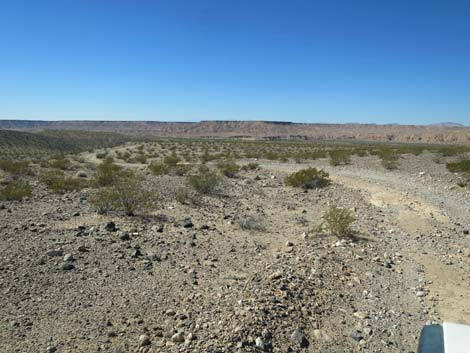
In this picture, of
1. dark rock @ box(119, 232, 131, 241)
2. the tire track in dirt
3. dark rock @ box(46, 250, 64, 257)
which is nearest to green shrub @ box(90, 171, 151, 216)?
dark rock @ box(119, 232, 131, 241)

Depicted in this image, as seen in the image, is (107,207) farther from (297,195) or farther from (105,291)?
(297,195)

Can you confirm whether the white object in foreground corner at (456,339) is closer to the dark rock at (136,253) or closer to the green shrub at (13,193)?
the dark rock at (136,253)

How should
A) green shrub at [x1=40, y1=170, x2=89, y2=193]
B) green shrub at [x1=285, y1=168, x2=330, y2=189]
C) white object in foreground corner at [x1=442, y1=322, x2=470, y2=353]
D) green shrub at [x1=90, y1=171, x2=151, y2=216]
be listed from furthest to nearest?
green shrub at [x1=285, y1=168, x2=330, y2=189]
green shrub at [x1=40, y1=170, x2=89, y2=193]
green shrub at [x1=90, y1=171, x2=151, y2=216]
white object in foreground corner at [x1=442, y1=322, x2=470, y2=353]

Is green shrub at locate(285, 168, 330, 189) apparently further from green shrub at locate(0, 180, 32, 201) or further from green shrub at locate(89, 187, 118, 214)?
green shrub at locate(0, 180, 32, 201)

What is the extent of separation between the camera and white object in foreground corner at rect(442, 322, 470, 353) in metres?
2.57

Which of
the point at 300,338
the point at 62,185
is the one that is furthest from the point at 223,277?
the point at 62,185

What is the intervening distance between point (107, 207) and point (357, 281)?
7631mm

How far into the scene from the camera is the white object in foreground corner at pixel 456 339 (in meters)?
2.57

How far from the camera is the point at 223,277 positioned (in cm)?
690

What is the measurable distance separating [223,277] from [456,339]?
4653 mm

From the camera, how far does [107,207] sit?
11227mm

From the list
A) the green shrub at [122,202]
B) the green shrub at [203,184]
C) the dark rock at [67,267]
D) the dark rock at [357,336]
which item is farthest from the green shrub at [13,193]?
the dark rock at [357,336]

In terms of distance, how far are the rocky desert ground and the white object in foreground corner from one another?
227 centimetres

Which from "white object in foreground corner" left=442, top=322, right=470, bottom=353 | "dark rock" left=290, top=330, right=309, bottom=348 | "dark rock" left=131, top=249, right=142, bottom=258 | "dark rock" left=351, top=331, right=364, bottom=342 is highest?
"white object in foreground corner" left=442, top=322, right=470, bottom=353
